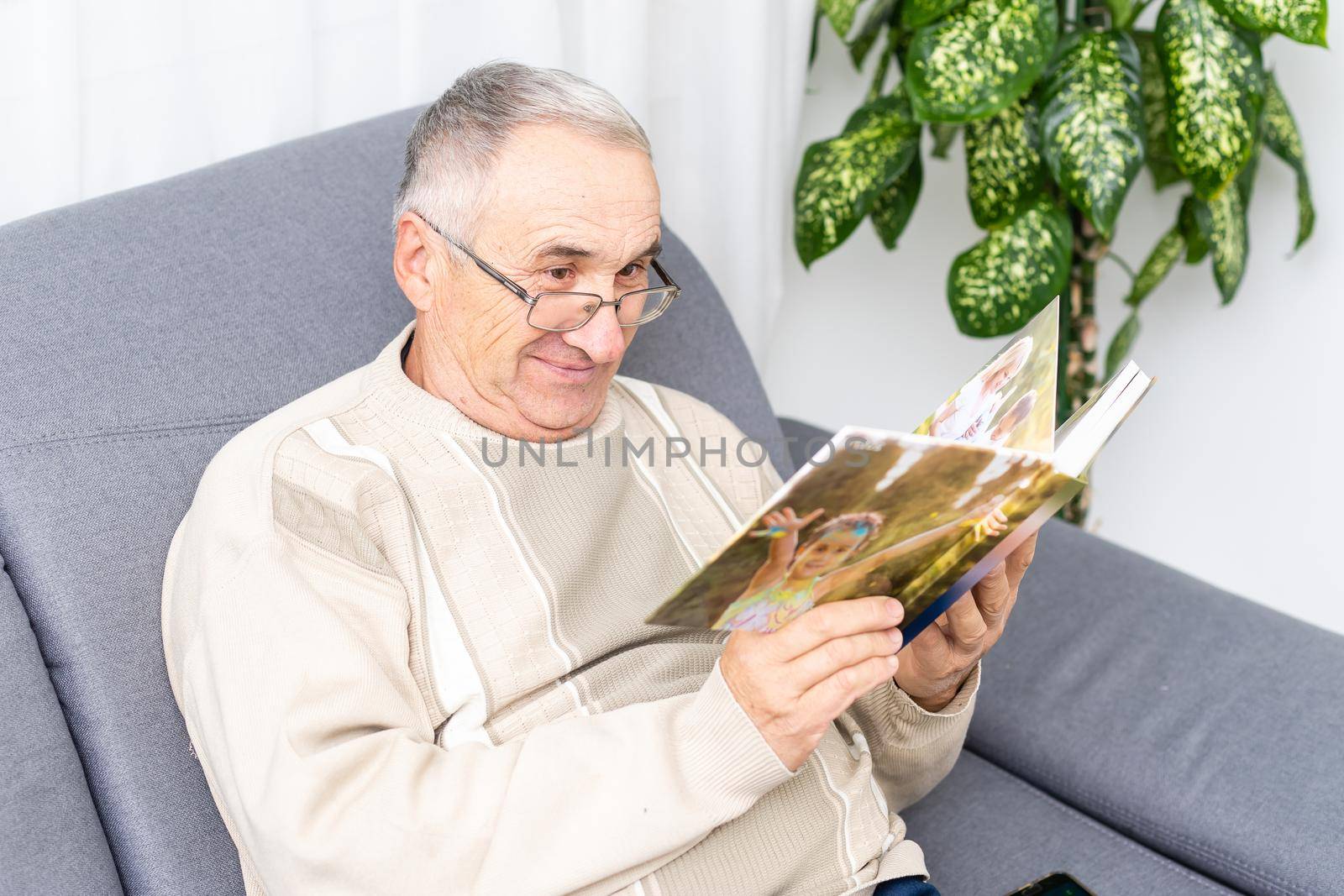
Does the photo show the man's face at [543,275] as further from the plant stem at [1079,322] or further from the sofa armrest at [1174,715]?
the plant stem at [1079,322]

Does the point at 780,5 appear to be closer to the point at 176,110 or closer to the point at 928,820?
the point at 176,110

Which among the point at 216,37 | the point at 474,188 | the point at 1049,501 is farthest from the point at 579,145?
the point at 216,37

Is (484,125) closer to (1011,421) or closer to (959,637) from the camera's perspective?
(1011,421)

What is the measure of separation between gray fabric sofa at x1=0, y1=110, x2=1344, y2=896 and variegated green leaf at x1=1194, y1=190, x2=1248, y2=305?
59 centimetres

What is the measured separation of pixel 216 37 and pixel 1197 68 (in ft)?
4.28

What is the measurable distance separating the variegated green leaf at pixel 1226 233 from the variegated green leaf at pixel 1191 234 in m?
0.04

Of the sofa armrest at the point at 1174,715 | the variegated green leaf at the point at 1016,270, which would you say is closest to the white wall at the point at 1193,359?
the variegated green leaf at the point at 1016,270

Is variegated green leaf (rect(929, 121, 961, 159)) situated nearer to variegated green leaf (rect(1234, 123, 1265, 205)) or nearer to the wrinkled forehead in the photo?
variegated green leaf (rect(1234, 123, 1265, 205))

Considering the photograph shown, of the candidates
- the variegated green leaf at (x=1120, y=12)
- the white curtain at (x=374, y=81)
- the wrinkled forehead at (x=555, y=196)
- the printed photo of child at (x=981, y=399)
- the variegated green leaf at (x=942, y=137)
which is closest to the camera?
the printed photo of child at (x=981, y=399)

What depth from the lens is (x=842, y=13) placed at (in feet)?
6.46

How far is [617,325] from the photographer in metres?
1.19

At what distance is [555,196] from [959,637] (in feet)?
1.82

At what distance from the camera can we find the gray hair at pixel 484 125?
1.13 meters

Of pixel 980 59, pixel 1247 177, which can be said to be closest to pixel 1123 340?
pixel 1247 177
